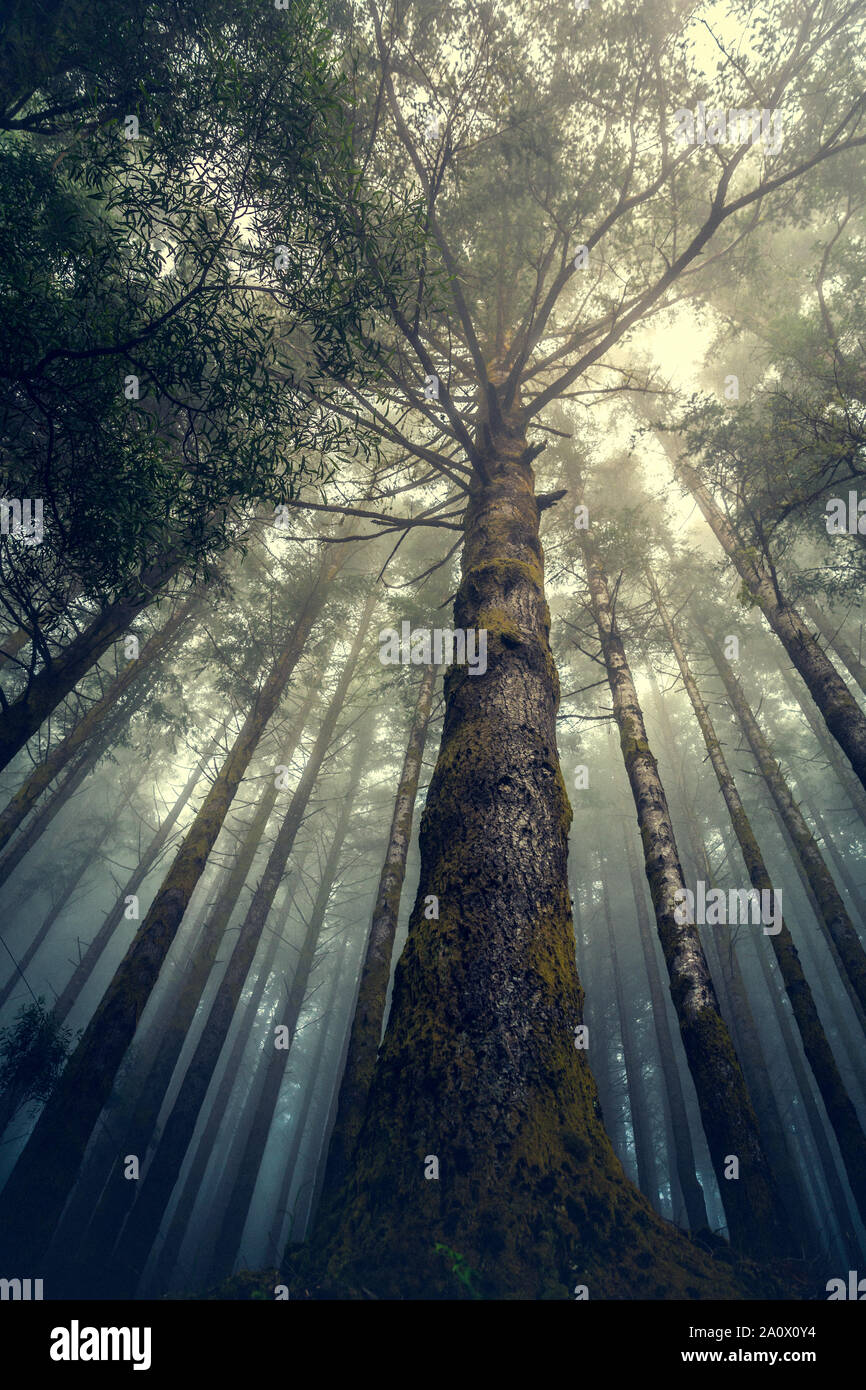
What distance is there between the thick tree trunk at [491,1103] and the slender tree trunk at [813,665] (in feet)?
16.1

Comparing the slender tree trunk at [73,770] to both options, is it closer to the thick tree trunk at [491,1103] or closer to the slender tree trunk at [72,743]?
the slender tree trunk at [72,743]

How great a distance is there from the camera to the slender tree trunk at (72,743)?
1046 centimetres

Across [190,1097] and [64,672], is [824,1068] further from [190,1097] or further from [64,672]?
[64,672]

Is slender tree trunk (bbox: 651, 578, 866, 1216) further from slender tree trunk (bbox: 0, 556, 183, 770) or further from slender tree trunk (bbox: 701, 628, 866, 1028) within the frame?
slender tree trunk (bbox: 0, 556, 183, 770)

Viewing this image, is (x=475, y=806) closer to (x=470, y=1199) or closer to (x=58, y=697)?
(x=470, y=1199)

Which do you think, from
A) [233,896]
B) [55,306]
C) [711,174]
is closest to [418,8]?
[711,174]

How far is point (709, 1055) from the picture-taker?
201 inches

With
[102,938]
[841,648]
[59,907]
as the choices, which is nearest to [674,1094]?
[841,648]

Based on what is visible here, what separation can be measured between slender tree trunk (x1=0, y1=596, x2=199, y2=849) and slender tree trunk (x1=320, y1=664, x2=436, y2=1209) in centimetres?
668

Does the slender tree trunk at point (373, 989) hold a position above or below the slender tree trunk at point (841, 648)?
below

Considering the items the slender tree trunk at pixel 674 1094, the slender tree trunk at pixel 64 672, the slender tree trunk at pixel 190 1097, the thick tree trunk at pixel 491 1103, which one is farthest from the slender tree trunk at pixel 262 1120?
the thick tree trunk at pixel 491 1103

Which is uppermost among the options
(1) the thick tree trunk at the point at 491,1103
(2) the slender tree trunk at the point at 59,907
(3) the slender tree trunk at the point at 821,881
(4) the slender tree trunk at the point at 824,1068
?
(2) the slender tree trunk at the point at 59,907
